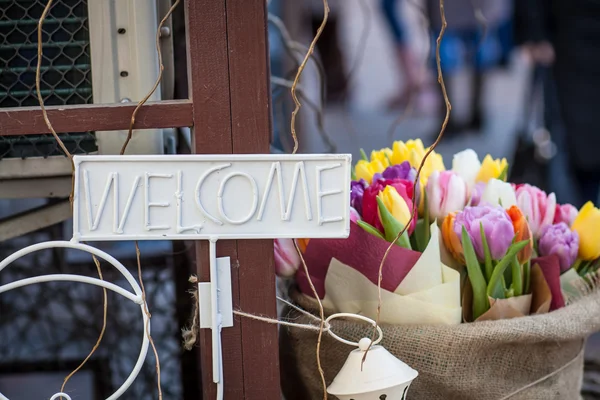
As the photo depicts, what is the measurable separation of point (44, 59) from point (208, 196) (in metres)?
0.40

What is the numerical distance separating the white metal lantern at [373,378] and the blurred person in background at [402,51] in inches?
130

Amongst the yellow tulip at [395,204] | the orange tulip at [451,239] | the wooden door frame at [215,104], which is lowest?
the orange tulip at [451,239]

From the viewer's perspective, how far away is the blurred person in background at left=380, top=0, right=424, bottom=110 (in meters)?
4.07

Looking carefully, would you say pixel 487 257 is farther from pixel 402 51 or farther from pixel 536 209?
pixel 402 51

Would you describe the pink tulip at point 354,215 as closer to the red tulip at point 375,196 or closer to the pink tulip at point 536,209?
the red tulip at point 375,196

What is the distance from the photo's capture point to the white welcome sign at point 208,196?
81 cm

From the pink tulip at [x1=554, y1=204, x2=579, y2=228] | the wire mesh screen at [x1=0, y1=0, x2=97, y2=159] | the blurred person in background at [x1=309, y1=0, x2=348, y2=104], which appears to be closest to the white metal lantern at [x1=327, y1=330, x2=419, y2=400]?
the pink tulip at [x1=554, y1=204, x2=579, y2=228]

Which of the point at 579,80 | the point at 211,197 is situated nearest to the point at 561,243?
the point at 211,197

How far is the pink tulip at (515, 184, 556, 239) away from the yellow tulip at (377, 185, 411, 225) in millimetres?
207

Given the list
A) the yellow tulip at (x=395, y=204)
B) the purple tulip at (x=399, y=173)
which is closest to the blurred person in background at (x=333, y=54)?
the purple tulip at (x=399, y=173)

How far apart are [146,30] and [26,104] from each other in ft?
0.67

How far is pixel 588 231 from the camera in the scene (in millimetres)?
1070

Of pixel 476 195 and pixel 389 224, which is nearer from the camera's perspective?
pixel 389 224

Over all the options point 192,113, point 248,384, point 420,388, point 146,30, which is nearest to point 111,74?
point 146,30
